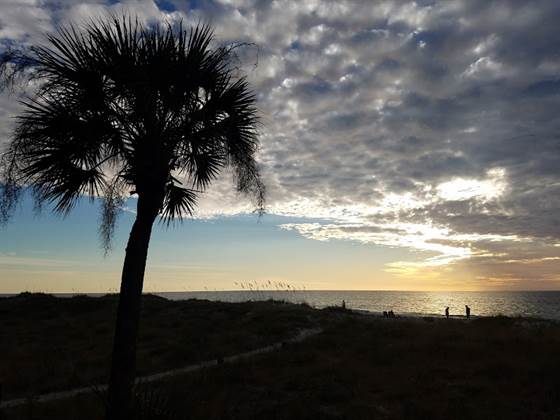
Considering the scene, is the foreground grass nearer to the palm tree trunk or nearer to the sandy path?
the sandy path

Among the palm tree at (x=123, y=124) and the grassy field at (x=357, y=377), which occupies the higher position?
the palm tree at (x=123, y=124)

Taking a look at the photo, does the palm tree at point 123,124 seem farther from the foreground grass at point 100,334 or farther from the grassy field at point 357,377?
the foreground grass at point 100,334

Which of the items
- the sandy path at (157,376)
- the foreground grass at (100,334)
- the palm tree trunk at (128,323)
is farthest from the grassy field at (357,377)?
the sandy path at (157,376)

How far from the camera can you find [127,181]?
8523 mm

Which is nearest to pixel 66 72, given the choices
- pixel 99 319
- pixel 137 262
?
pixel 137 262

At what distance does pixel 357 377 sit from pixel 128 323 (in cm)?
834

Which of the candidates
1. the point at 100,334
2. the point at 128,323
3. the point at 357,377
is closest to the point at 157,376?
the point at 357,377

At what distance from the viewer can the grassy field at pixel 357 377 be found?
9352 mm

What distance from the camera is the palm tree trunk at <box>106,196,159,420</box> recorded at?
6.92 metres

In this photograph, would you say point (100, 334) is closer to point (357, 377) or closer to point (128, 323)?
point (357, 377)

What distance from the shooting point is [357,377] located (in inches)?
504

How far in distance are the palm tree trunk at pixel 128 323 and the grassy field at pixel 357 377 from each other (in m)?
0.45

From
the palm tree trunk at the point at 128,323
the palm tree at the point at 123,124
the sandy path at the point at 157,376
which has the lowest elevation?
the sandy path at the point at 157,376

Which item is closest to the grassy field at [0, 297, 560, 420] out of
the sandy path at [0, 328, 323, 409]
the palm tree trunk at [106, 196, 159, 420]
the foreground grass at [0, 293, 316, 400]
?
the foreground grass at [0, 293, 316, 400]
